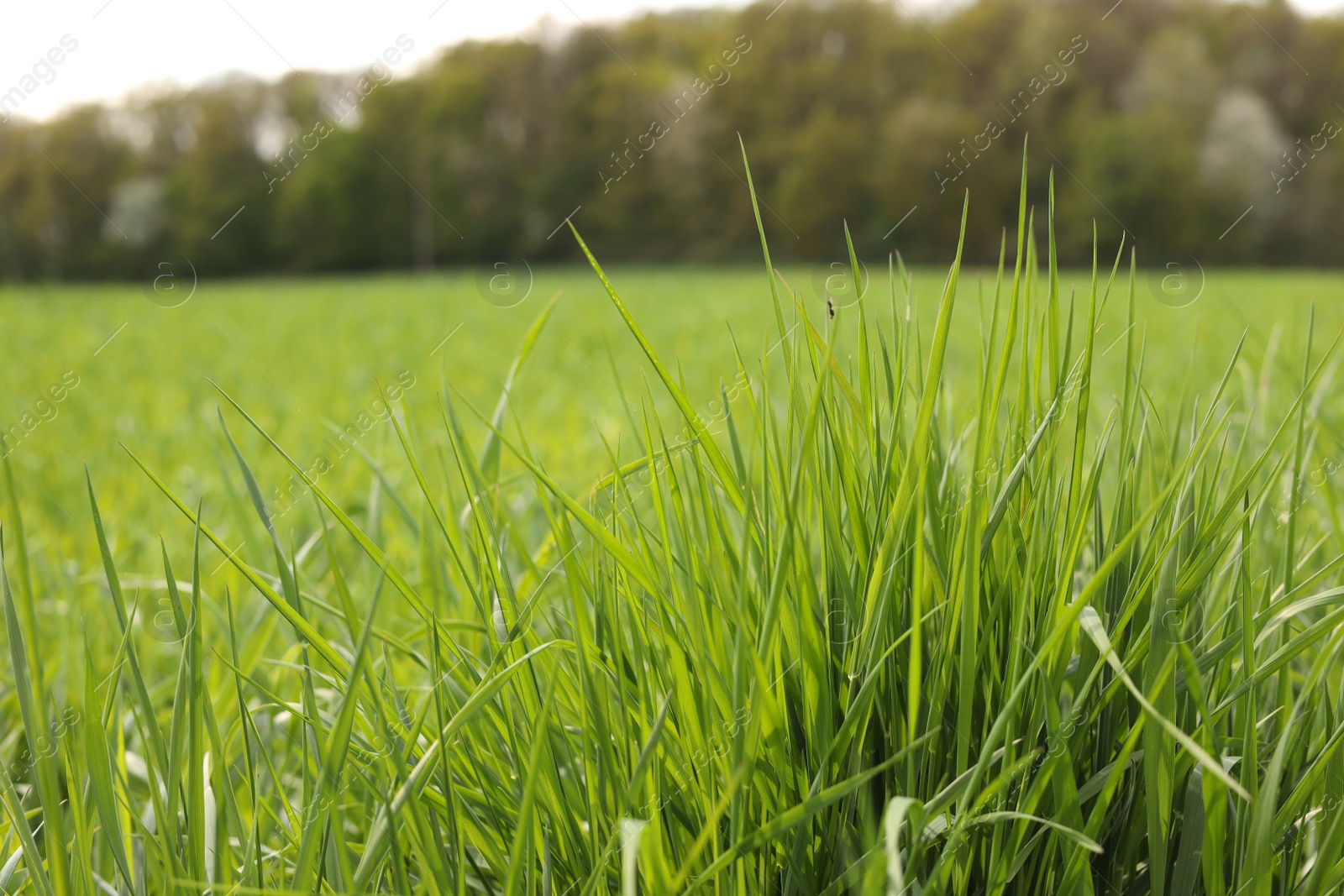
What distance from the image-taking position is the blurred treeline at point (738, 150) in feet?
69.8

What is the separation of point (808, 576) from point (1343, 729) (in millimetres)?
308

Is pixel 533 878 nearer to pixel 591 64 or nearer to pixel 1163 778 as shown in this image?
pixel 1163 778

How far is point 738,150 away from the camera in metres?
21.2

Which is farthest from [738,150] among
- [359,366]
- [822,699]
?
[822,699]

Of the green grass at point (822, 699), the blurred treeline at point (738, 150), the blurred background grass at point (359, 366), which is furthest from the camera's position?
the blurred treeline at point (738, 150)

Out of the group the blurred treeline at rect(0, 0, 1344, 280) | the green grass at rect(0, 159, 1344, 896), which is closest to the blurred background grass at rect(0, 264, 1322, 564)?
the green grass at rect(0, 159, 1344, 896)

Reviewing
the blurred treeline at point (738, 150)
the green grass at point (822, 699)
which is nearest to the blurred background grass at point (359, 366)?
the green grass at point (822, 699)

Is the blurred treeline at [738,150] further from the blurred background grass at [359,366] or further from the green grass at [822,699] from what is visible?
the green grass at [822,699]

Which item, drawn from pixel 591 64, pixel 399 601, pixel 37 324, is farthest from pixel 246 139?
pixel 399 601

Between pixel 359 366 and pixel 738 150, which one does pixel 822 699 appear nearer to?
pixel 359 366

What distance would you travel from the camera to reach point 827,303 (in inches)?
21.8

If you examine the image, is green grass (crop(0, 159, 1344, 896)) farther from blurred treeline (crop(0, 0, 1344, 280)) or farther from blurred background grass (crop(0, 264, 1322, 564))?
blurred treeline (crop(0, 0, 1344, 280))

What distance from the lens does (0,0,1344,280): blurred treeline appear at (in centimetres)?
2128

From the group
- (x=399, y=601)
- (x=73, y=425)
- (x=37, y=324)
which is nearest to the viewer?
(x=399, y=601)
